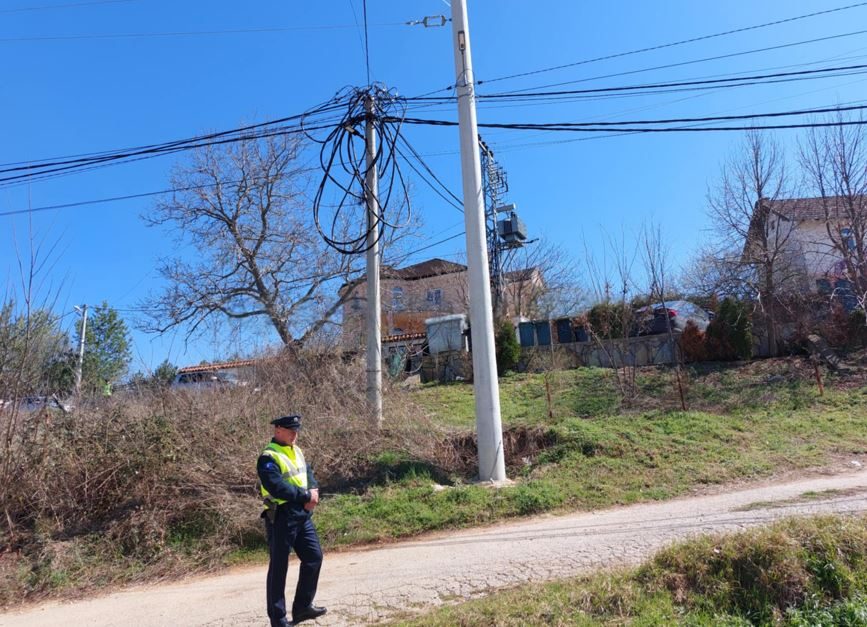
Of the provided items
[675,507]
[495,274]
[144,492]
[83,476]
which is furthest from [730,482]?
[495,274]

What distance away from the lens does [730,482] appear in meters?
9.15

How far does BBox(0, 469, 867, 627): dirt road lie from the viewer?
5.29 m

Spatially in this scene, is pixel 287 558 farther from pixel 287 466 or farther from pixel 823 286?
pixel 823 286

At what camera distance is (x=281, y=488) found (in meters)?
4.58

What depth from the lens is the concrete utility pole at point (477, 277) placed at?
899cm

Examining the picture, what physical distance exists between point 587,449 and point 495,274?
15.9m

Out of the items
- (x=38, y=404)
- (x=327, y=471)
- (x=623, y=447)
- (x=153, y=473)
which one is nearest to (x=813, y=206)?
(x=623, y=447)

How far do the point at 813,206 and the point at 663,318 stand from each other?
688cm

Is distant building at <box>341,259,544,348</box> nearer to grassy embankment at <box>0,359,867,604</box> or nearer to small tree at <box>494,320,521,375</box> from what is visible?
small tree at <box>494,320,521,375</box>

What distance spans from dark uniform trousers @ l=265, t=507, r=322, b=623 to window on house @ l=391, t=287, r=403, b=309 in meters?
17.8

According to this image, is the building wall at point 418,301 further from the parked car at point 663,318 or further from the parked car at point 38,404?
the parked car at point 38,404

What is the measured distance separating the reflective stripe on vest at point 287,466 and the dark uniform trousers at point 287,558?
7.6 inches

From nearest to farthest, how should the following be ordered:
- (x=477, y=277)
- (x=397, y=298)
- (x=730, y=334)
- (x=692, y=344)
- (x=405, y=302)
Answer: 1. (x=477, y=277)
2. (x=730, y=334)
3. (x=692, y=344)
4. (x=397, y=298)
5. (x=405, y=302)

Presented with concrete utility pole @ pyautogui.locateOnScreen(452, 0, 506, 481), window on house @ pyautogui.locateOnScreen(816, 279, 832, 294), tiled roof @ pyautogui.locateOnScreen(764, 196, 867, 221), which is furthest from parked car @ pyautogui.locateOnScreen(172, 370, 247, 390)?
window on house @ pyautogui.locateOnScreen(816, 279, 832, 294)
